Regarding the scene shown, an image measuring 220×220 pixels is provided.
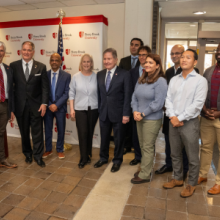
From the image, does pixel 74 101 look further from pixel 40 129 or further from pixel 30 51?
pixel 30 51

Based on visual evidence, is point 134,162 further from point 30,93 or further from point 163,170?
point 30,93

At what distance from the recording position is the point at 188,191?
2666mm

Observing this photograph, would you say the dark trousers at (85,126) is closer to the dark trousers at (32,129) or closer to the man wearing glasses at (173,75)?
the dark trousers at (32,129)

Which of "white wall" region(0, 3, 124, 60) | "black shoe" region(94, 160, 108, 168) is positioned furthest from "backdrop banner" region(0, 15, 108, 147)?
"black shoe" region(94, 160, 108, 168)

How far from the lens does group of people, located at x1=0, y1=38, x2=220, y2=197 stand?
8.32ft

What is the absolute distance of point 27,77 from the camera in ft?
10.8

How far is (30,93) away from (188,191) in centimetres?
253

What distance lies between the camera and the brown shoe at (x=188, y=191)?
2636mm

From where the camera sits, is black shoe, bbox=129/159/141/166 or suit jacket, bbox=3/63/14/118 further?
black shoe, bbox=129/159/141/166

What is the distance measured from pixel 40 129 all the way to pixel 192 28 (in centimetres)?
593

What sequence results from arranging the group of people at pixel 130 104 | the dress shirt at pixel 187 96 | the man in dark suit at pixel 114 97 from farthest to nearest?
the man in dark suit at pixel 114 97 < the group of people at pixel 130 104 < the dress shirt at pixel 187 96

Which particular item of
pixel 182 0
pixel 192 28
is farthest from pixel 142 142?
pixel 192 28

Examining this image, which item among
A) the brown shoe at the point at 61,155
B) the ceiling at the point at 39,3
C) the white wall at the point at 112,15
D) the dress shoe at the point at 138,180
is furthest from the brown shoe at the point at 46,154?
the ceiling at the point at 39,3

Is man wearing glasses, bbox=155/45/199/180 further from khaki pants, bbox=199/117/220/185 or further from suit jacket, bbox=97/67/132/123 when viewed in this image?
suit jacket, bbox=97/67/132/123
